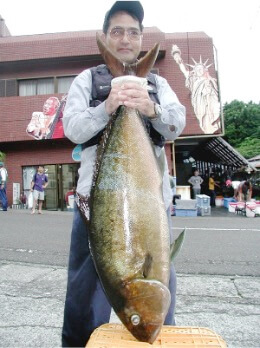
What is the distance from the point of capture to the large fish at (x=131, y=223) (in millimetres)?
1459

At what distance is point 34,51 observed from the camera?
17.3m

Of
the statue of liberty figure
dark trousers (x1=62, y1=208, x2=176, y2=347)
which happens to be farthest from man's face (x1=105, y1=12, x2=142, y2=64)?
the statue of liberty figure

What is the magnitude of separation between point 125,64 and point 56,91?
17073 millimetres

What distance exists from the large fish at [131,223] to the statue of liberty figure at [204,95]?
51.1 feet

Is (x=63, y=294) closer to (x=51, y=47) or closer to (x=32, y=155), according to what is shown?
(x=32, y=155)

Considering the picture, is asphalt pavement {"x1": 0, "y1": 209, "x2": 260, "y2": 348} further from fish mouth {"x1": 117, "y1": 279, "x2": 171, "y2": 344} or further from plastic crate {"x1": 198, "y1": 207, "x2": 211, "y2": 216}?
plastic crate {"x1": 198, "y1": 207, "x2": 211, "y2": 216}

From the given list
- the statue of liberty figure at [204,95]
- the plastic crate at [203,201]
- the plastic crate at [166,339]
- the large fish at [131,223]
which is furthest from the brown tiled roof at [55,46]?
the plastic crate at [166,339]

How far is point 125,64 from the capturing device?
5.79ft

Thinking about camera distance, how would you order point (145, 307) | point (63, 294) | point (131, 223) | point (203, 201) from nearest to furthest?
point (145, 307), point (131, 223), point (63, 294), point (203, 201)

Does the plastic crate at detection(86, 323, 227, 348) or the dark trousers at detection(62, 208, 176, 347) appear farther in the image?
the dark trousers at detection(62, 208, 176, 347)

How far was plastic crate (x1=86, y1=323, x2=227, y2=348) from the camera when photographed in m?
1.52

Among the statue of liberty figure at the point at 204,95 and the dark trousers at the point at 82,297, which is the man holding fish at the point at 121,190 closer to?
the dark trousers at the point at 82,297

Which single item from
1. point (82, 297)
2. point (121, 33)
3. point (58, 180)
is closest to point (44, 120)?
point (58, 180)

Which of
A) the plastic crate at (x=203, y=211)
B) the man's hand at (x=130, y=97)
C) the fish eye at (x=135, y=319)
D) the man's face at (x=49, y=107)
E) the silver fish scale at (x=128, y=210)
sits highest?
the man's face at (x=49, y=107)
